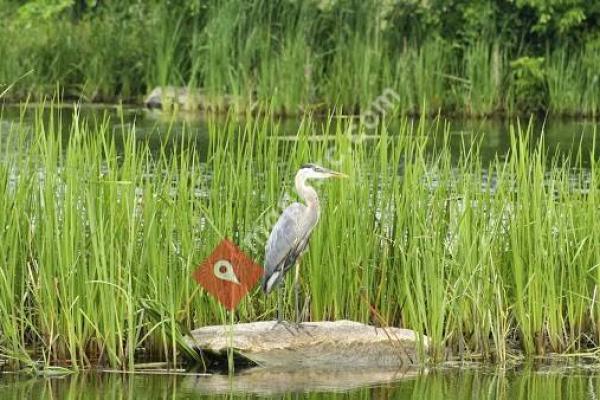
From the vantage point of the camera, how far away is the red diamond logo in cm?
711

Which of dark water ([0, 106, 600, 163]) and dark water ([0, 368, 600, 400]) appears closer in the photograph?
dark water ([0, 368, 600, 400])

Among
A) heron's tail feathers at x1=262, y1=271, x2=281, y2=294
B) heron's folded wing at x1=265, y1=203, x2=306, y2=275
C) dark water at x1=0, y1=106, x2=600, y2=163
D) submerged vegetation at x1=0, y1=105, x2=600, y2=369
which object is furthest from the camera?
dark water at x1=0, y1=106, x2=600, y2=163

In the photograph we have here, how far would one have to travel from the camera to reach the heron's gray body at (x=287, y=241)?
691 cm

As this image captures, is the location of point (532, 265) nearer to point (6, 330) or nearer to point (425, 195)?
point (425, 195)

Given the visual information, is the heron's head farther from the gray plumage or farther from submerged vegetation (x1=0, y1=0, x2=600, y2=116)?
submerged vegetation (x1=0, y1=0, x2=600, y2=116)

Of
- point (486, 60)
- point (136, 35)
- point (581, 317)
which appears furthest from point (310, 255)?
point (136, 35)

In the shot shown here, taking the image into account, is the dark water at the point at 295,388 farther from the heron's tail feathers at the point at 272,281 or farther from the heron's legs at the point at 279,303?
the heron's tail feathers at the point at 272,281

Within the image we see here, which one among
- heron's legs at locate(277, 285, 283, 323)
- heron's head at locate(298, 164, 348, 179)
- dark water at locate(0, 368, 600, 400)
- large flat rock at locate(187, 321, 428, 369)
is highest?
heron's head at locate(298, 164, 348, 179)

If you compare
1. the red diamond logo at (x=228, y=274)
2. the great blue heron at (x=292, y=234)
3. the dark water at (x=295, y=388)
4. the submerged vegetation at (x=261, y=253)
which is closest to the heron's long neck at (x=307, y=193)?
the great blue heron at (x=292, y=234)

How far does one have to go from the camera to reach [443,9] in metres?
21.2

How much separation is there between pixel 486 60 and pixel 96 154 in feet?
44.8

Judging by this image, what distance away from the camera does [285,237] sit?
6883mm

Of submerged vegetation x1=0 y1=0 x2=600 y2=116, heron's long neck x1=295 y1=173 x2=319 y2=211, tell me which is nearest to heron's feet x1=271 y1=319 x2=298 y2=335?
heron's long neck x1=295 y1=173 x2=319 y2=211

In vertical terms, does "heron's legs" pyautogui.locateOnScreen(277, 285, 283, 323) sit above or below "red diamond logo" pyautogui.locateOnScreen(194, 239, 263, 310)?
below
